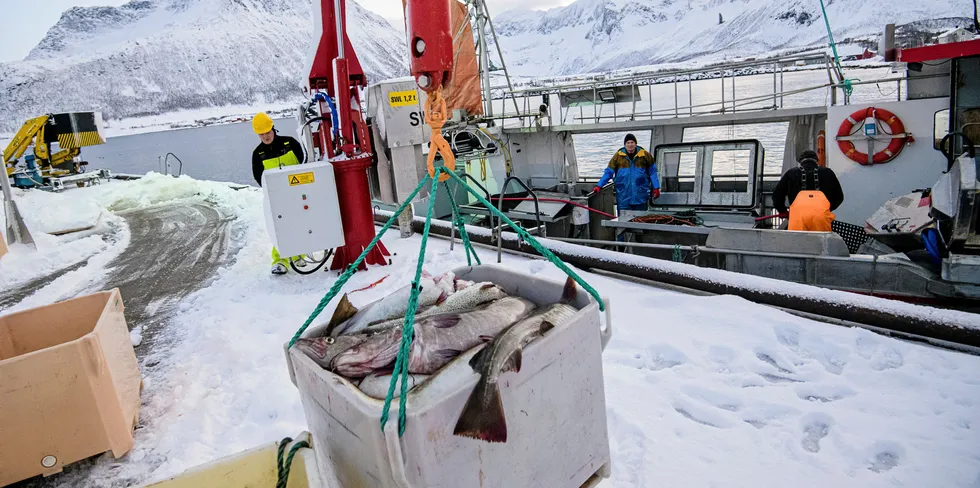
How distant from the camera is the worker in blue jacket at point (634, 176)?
353 inches

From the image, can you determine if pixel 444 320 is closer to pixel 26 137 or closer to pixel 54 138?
pixel 26 137

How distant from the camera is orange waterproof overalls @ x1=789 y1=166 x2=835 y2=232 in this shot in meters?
6.38

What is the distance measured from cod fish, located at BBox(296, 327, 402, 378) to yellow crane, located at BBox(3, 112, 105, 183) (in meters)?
21.9

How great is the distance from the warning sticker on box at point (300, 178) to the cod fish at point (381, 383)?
4154 mm

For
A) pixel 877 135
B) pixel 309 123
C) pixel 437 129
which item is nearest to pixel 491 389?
pixel 437 129

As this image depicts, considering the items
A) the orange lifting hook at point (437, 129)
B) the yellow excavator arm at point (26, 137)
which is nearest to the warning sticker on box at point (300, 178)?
the orange lifting hook at point (437, 129)

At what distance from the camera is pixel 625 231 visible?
889 centimetres

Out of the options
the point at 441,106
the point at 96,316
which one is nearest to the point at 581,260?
the point at 441,106

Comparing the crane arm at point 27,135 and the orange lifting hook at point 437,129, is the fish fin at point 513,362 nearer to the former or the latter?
the orange lifting hook at point 437,129

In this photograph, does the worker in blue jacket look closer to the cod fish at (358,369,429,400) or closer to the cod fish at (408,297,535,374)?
the cod fish at (408,297,535,374)

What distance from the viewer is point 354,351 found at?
6.54ft

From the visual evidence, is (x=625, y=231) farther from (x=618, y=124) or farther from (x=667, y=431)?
(x=667, y=431)

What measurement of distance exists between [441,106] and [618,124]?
8.27 meters

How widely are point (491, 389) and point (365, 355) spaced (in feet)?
1.76
